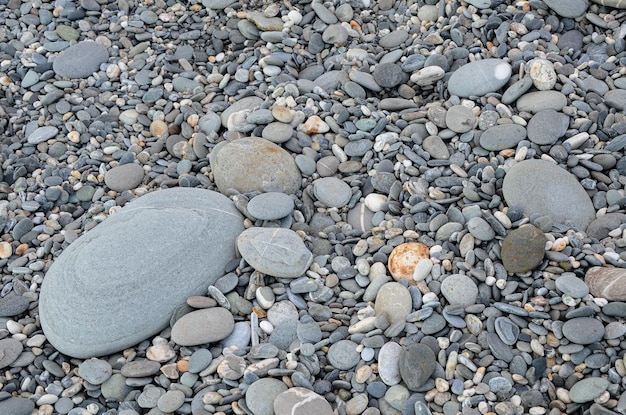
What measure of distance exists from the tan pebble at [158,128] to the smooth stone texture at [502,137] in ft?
6.10

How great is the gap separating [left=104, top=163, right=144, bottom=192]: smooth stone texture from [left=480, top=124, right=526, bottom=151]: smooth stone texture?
73.4 inches

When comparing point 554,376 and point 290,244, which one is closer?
point 554,376

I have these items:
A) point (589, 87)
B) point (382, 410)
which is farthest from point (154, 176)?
point (589, 87)

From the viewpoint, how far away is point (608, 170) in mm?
3127

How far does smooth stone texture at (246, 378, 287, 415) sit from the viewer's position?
2381mm

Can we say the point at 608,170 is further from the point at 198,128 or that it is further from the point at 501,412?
the point at 198,128

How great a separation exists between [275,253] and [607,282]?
1.36 metres

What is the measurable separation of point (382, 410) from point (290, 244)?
818 millimetres

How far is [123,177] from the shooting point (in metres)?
3.53

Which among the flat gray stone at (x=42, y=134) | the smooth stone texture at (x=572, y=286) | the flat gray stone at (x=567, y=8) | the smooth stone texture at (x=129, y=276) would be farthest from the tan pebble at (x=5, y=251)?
the flat gray stone at (x=567, y=8)

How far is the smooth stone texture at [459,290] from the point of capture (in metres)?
2.64

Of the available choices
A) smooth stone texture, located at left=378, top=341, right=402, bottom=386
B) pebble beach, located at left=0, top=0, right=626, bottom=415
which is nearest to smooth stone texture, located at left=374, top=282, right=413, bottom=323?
pebble beach, located at left=0, top=0, right=626, bottom=415

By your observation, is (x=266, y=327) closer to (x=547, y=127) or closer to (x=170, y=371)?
(x=170, y=371)

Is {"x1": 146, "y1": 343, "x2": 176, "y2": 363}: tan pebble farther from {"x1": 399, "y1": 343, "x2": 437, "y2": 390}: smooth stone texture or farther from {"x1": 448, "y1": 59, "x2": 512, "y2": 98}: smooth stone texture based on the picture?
{"x1": 448, "y1": 59, "x2": 512, "y2": 98}: smooth stone texture
